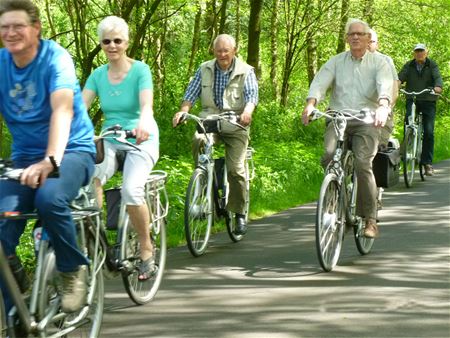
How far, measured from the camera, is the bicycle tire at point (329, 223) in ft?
28.1

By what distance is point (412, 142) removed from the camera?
16688mm

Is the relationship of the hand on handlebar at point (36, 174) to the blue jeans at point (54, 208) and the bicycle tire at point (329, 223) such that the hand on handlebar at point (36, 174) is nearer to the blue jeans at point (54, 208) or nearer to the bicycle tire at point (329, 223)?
the blue jeans at point (54, 208)

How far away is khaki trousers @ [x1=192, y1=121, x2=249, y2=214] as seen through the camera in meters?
10.3

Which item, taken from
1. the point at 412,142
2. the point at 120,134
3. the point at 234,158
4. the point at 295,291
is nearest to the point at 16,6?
the point at 120,134

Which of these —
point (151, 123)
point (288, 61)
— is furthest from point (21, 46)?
point (288, 61)

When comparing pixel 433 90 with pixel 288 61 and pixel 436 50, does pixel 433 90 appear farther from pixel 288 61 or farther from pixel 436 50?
pixel 436 50

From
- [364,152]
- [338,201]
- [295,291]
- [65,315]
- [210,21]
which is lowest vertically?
[295,291]

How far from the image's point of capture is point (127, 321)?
6836 millimetres

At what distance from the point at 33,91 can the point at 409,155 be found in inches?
468

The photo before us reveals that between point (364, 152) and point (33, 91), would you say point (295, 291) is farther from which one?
point (33, 91)

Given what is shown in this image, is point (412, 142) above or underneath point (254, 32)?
underneath

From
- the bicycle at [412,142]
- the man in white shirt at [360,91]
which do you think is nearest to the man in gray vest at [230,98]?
the man in white shirt at [360,91]

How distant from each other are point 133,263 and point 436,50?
30.2m

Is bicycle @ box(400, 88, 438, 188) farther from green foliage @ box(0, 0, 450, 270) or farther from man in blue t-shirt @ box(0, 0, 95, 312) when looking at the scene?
man in blue t-shirt @ box(0, 0, 95, 312)
